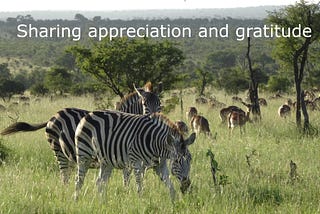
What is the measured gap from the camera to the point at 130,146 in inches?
237

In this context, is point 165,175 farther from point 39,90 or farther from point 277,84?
point 277,84

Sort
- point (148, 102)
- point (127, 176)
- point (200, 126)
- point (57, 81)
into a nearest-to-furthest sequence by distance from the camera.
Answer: point (127, 176) < point (148, 102) < point (200, 126) < point (57, 81)

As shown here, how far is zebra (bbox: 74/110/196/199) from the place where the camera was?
5887 mm

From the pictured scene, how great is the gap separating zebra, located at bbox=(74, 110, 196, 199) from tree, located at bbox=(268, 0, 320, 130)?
7.74 metres

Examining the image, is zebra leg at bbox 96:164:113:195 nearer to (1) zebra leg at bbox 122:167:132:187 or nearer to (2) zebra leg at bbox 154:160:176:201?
(1) zebra leg at bbox 122:167:132:187

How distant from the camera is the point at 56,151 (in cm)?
708

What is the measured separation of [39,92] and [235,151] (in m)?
21.0

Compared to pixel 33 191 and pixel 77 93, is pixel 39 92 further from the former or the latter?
pixel 33 191

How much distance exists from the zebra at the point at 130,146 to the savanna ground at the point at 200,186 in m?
0.26

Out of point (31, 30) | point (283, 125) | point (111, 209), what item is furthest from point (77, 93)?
point (31, 30)

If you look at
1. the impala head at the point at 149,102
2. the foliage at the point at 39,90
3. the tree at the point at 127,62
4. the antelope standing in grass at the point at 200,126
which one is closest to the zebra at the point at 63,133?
the impala head at the point at 149,102

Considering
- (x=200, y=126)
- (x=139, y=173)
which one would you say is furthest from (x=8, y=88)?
(x=139, y=173)

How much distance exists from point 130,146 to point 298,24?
355 inches

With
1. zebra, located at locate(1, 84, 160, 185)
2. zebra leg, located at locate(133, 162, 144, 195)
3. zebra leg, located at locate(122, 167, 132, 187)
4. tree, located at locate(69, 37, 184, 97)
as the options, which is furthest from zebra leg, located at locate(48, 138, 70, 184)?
tree, located at locate(69, 37, 184, 97)
